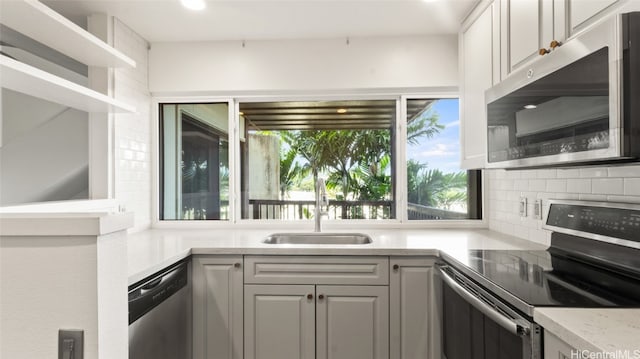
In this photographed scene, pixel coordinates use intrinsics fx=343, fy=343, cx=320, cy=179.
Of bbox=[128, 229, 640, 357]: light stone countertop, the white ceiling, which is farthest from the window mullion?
the white ceiling

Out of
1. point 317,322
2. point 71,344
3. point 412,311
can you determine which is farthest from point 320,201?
point 71,344

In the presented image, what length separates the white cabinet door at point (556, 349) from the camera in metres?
0.85

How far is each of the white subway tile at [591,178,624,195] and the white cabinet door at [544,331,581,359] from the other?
0.85 metres

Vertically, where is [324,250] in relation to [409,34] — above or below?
below

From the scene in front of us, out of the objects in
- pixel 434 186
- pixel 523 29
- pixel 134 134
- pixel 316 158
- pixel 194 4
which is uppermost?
pixel 194 4

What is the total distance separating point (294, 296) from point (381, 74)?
1.69 m

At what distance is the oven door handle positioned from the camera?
40.9 inches

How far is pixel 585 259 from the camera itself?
1.47m

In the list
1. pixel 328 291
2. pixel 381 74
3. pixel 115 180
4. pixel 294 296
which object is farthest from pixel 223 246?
pixel 381 74

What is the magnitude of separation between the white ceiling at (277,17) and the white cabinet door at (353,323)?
1.70m

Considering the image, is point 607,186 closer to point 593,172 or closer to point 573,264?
point 593,172

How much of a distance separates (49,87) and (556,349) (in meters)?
2.14

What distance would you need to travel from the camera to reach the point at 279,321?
195 cm

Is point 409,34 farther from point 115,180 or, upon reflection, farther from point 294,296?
point 115,180
